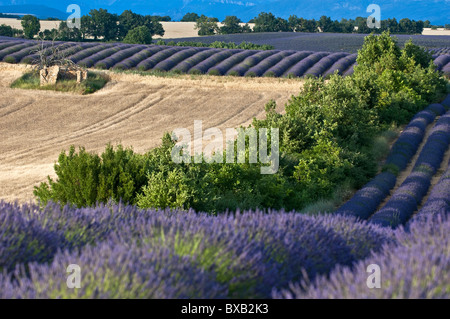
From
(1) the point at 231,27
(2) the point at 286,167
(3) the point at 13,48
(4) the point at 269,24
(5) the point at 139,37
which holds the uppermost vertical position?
(4) the point at 269,24

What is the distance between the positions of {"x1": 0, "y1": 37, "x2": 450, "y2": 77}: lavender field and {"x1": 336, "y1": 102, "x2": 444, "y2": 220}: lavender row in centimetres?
1252

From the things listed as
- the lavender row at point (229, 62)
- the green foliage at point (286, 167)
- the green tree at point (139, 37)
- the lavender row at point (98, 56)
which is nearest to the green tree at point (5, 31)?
the green tree at point (139, 37)

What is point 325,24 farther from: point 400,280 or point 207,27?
point 400,280

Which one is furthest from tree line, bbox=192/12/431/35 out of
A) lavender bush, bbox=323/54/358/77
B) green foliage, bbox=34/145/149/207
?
green foliage, bbox=34/145/149/207

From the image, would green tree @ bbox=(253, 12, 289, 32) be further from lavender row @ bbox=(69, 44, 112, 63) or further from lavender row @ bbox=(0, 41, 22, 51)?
lavender row @ bbox=(0, 41, 22, 51)

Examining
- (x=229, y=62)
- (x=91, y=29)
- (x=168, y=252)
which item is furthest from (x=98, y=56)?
(x=168, y=252)

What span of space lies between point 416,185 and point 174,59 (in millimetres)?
27003

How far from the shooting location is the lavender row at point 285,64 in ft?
113

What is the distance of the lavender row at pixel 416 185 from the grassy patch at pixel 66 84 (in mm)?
18888

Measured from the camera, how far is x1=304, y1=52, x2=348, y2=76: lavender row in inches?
1351

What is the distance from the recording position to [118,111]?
28406 mm

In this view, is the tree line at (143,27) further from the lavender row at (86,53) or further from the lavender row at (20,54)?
the lavender row at (20,54)

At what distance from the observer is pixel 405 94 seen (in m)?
22.4
